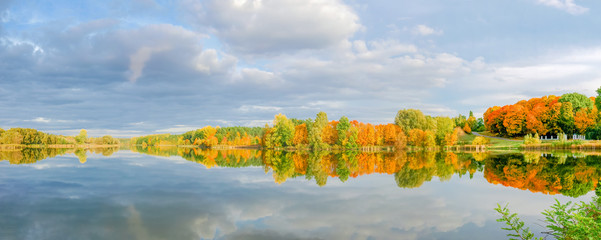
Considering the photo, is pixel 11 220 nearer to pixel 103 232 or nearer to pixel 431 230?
pixel 103 232

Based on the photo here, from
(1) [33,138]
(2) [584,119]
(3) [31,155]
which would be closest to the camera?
(3) [31,155]

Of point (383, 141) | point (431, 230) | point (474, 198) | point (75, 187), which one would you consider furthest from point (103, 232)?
point (383, 141)

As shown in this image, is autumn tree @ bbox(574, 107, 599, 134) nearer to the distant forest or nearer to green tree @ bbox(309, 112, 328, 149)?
the distant forest

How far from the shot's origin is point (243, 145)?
169500 millimetres

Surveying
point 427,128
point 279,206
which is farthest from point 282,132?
point 279,206

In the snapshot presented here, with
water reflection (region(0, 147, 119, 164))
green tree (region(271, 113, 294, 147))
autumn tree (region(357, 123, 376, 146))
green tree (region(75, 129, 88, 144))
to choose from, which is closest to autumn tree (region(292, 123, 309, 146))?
green tree (region(271, 113, 294, 147))

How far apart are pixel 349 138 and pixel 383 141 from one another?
13.9m

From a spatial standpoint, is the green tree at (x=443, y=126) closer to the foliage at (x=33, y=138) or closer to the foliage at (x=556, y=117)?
the foliage at (x=556, y=117)

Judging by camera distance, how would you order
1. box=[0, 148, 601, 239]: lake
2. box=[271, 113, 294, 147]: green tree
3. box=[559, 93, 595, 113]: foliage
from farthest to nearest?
box=[271, 113, 294, 147]: green tree < box=[559, 93, 595, 113]: foliage < box=[0, 148, 601, 239]: lake

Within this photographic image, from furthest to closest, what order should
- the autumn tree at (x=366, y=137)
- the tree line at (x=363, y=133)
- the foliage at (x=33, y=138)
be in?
1. the foliage at (x=33, y=138)
2. the autumn tree at (x=366, y=137)
3. the tree line at (x=363, y=133)

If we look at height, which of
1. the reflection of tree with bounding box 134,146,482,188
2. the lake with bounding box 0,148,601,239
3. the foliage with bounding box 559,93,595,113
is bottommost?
the reflection of tree with bounding box 134,146,482,188

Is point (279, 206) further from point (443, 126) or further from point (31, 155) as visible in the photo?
point (443, 126)

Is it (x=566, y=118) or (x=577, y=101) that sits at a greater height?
(x=577, y=101)

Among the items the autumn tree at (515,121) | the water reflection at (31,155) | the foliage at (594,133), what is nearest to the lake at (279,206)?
the water reflection at (31,155)
